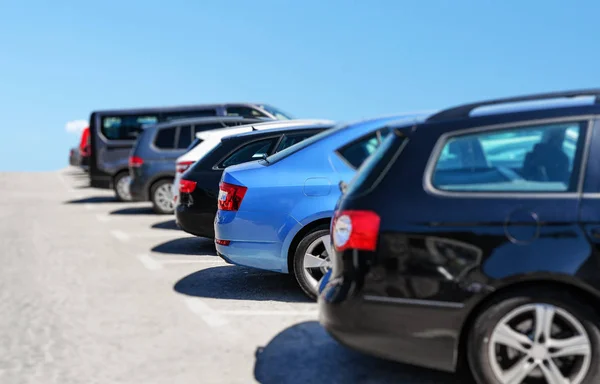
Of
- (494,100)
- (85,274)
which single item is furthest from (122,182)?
(494,100)

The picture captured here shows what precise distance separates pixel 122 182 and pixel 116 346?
45.9ft

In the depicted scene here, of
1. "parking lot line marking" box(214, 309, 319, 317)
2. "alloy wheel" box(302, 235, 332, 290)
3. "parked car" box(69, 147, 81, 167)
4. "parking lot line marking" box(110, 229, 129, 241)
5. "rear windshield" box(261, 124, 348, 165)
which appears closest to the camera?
"parking lot line marking" box(214, 309, 319, 317)

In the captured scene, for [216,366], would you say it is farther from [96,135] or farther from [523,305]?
[96,135]

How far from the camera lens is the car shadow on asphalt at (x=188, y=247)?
9.99 meters

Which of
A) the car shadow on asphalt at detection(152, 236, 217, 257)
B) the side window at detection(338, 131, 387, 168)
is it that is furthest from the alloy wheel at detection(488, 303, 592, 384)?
the car shadow on asphalt at detection(152, 236, 217, 257)

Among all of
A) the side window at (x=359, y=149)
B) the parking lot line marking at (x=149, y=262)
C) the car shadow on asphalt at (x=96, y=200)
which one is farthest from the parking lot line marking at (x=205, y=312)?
the car shadow on asphalt at (x=96, y=200)

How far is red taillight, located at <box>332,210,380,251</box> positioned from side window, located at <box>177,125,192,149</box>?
444 inches

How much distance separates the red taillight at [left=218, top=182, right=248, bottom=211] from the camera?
6688mm

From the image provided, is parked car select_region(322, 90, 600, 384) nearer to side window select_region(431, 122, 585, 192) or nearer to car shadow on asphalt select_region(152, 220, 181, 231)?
side window select_region(431, 122, 585, 192)

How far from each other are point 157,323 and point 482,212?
304 centimetres

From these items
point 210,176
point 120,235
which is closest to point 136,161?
point 120,235

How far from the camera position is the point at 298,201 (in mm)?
6453

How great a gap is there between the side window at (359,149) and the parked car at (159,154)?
8.79 m

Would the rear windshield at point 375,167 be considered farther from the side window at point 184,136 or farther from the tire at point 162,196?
the tire at point 162,196
